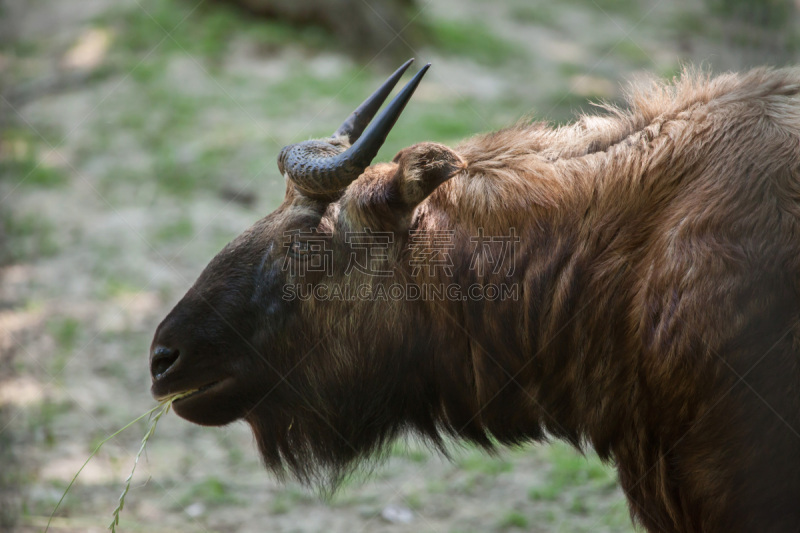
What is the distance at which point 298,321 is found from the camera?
3.86 m

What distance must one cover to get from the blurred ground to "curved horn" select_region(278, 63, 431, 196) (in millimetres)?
1021

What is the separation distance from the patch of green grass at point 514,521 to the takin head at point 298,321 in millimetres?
1371

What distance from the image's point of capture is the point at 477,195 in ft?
12.2

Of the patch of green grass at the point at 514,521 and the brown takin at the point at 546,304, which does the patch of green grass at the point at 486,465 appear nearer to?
the patch of green grass at the point at 514,521

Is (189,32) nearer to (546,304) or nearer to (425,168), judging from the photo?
(425,168)

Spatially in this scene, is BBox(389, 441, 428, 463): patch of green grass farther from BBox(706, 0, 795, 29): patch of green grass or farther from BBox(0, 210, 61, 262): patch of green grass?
BBox(706, 0, 795, 29): patch of green grass

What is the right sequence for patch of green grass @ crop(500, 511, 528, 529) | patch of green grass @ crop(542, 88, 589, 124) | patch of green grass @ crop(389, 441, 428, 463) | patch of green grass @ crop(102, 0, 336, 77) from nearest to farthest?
patch of green grass @ crop(500, 511, 528, 529) < patch of green grass @ crop(389, 441, 428, 463) < patch of green grass @ crop(542, 88, 589, 124) < patch of green grass @ crop(102, 0, 336, 77)

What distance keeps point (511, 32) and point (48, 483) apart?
35.5ft

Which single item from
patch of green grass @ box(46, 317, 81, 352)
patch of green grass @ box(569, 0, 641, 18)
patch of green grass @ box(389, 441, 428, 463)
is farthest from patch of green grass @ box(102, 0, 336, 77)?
patch of green grass @ box(389, 441, 428, 463)

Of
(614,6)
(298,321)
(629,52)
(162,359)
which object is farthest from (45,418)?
(614,6)

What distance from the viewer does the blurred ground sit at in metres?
5.29

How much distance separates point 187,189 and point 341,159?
20.2ft

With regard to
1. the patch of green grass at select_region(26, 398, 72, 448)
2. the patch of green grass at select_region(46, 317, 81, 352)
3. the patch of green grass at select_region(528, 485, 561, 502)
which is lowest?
the patch of green grass at select_region(528, 485, 561, 502)

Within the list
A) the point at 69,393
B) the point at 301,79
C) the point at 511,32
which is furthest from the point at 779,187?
the point at 511,32
